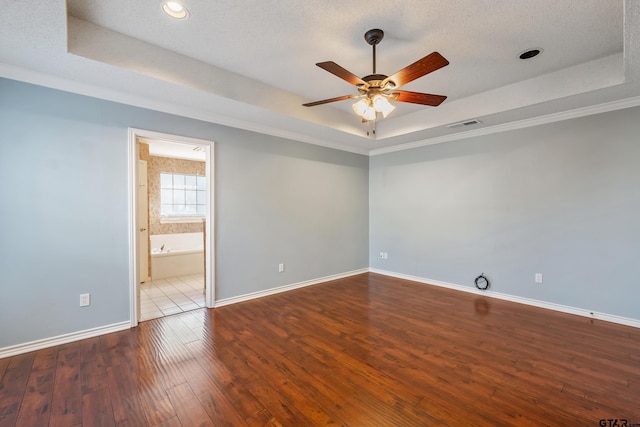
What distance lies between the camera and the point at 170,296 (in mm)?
4148

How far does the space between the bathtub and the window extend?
24.2 inches

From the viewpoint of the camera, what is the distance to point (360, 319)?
130 inches

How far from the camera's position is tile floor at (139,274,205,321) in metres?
3.57

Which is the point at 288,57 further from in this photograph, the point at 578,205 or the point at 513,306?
the point at 513,306

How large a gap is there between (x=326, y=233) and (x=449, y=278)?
229 cm

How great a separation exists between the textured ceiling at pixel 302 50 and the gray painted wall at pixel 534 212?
54 cm

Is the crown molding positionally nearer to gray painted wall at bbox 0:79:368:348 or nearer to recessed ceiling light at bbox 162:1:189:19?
gray painted wall at bbox 0:79:368:348

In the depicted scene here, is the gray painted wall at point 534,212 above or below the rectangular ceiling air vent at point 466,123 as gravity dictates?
below

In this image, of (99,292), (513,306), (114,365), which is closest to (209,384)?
(114,365)

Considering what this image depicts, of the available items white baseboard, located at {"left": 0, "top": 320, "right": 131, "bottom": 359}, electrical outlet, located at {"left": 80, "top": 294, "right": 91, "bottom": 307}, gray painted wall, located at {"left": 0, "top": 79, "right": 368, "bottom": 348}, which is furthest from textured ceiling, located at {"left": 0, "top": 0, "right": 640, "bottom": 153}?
white baseboard, located at {"left": 0, "top": 320, "right": 131, "bottom": 359}

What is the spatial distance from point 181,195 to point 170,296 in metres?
3.52

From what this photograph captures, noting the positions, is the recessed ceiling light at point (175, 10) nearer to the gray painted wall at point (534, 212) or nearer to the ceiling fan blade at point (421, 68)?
the ceiling fan blade at point (421, 68)

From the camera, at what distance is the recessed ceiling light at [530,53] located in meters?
2.64

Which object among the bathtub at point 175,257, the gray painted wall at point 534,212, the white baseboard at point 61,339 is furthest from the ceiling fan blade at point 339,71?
the bathtub at point 175,257
